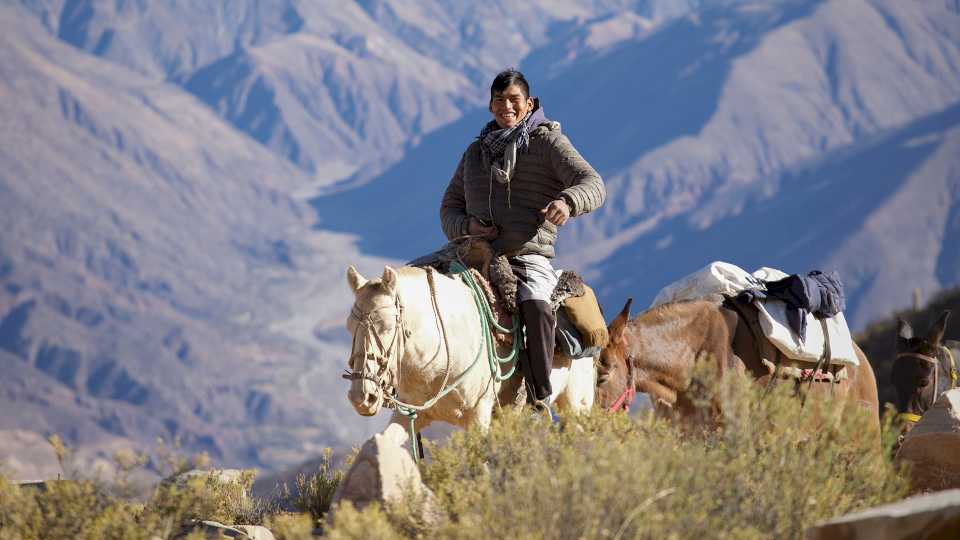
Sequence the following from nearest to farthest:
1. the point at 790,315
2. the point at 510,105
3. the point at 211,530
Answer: the point at 211,530 < the point at 510,105 < the point at 790,315

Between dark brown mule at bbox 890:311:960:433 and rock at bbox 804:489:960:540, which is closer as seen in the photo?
rock at bbox 804:489:960:540

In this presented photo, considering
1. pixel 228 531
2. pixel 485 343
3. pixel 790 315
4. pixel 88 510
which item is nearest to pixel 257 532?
pixel 228 531

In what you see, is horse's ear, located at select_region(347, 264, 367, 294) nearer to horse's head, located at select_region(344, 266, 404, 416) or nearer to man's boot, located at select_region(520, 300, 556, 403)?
horse's head, located at select_region(344, 266, 404, 416)

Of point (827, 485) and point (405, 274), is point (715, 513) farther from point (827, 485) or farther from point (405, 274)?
point (405, 274)

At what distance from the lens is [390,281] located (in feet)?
24.2

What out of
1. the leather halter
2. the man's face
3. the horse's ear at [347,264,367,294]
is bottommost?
the leather halter

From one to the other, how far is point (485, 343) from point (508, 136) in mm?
1307

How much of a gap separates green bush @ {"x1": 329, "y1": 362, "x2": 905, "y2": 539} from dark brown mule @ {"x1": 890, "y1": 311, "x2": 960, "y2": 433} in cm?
379

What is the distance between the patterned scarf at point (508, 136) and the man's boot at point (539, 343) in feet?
3.29

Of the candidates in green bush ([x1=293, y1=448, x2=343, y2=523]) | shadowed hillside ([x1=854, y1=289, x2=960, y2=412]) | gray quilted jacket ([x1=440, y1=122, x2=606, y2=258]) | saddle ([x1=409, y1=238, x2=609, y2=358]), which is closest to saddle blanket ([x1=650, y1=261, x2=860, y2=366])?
saddle ([x1=409, y1=238, x2=609, y2=358])

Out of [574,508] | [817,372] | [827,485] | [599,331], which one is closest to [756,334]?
[817,372]

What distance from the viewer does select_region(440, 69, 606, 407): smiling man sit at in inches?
322

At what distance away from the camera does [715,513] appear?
19.1 feet

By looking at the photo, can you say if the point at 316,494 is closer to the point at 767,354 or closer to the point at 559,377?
the point at 559,377
